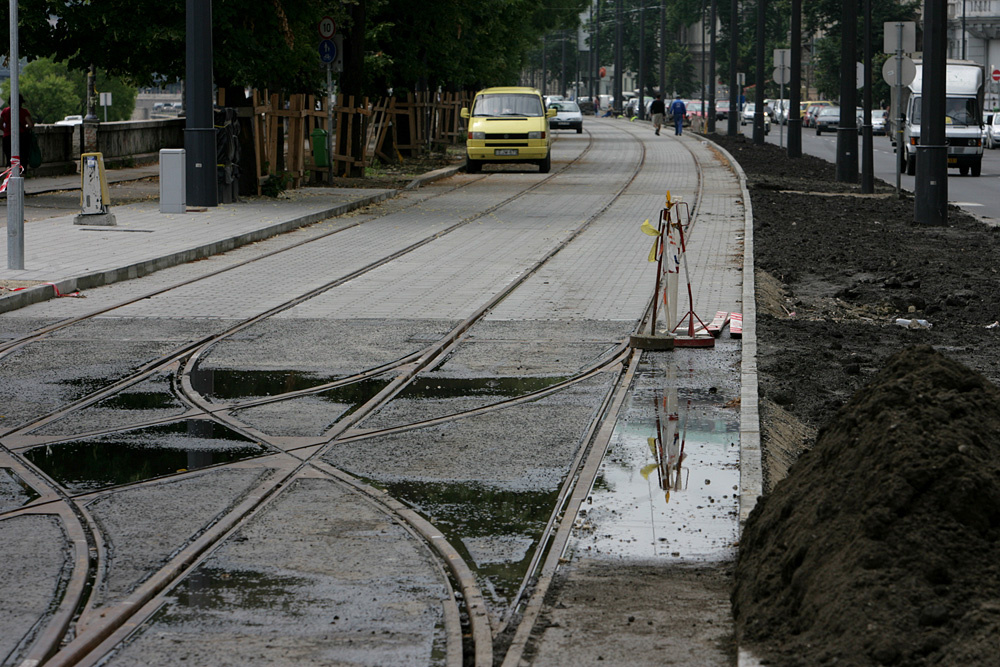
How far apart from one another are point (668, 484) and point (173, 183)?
16.4 metres

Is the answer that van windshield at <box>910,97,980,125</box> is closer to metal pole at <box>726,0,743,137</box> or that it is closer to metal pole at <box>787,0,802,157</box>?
metal pole at <box>787,0,802,157</box>

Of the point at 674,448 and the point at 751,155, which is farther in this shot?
the point at 751,155

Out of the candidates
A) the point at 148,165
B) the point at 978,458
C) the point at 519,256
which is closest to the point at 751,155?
the point at 148,165

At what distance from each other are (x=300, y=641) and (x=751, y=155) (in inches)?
1604

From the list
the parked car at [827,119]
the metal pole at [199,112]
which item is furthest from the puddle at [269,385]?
the parked car at [827,119]

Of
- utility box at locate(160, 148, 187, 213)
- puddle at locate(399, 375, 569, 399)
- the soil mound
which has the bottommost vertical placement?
puddle at locate(399, 375, 569, 399)

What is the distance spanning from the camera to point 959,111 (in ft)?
128

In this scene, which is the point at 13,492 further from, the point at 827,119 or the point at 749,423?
the point at 827,119

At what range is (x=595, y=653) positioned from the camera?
4.74 meters

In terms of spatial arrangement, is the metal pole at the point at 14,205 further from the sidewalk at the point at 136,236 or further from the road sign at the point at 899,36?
the road sign at the point at 899,36

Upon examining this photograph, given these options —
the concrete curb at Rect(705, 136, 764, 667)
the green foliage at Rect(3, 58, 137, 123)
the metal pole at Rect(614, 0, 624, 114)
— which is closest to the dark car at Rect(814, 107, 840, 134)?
the metal pole at Rect(614, 0, 624, 114)

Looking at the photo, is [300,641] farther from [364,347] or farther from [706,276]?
[706,276]

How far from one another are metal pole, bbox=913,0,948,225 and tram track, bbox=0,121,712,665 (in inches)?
392

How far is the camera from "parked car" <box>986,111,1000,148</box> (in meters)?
53.4
